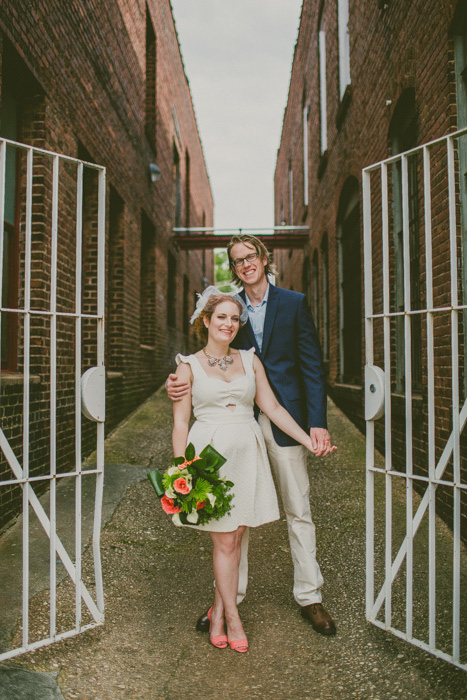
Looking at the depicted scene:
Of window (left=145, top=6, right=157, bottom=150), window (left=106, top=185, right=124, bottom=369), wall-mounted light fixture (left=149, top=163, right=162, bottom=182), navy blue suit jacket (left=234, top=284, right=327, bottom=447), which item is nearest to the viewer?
navy blue suit jacket (left=234, top=284, right=327, bottom=447)

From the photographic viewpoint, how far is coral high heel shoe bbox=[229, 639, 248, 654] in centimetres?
282

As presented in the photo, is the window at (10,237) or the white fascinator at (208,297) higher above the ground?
the window at (10,237)

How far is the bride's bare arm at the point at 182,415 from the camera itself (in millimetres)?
2896

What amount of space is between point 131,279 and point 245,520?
6.03 metres

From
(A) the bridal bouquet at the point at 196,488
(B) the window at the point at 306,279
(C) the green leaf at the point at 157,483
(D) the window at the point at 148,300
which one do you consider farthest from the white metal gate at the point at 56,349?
(B) the window at the point at 306,279

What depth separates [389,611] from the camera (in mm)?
2891

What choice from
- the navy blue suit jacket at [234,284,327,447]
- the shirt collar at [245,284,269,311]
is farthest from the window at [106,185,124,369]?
the navy blue suit jacket at [234,284,327,447]

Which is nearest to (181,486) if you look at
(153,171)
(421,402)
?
(421,402)

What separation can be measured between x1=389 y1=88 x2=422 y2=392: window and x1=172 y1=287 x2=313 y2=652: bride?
2854 mm

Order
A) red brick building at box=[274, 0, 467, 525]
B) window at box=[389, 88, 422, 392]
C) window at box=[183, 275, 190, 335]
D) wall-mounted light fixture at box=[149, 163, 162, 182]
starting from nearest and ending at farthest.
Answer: red brick building at box=[274, 0, 467, 525]
window at box=[389, 88, 422, 392]
wall-mounted light fixture at box=[149, 163, 162, 182]
window at box=[183, 275, 190, 335]

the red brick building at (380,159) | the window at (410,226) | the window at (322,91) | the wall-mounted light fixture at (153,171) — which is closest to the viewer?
the red brick building at (380,159)

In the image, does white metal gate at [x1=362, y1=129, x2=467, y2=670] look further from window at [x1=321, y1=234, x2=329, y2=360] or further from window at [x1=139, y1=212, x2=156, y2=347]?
window at [x1=139, y1=212, x2=156, y2=347]

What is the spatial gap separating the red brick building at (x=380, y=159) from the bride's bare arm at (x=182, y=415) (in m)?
1.95

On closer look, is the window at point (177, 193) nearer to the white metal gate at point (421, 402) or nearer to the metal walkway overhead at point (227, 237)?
the metal walkway overhead at point (227, 237)
